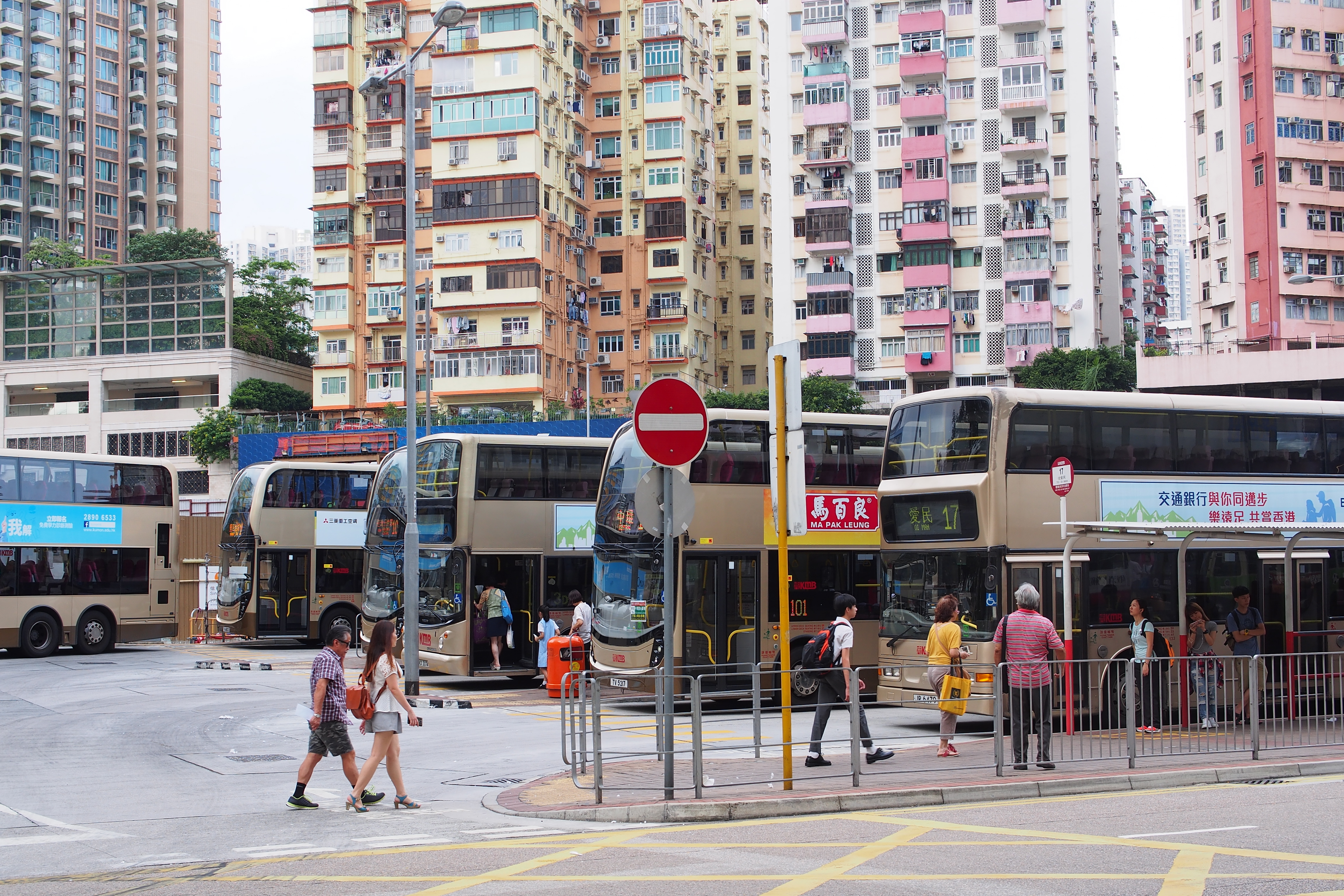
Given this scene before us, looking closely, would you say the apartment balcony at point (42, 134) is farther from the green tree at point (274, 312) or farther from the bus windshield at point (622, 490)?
the bus windshield at point (622, 490)

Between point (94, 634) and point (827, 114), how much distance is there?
48469 millimetres

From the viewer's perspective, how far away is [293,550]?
3375 centimetres

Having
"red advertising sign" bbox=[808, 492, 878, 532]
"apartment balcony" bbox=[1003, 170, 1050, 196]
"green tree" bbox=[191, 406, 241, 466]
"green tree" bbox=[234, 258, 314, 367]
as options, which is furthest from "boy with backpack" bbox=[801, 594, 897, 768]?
"green tree" bbox=[234, 258, 314, 367]

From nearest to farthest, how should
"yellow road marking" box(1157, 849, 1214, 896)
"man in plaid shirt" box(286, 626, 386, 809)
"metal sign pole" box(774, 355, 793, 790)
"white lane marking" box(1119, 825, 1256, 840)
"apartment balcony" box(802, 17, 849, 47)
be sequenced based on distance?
"yellow road marking" box(1157, 849, 1214, 896) → "white lane marking" box(1119, 825, 1256, 840) → "metal sign pole" box(774, 355, 793, 790) → "man in plaid shirt" box(286, 626, 386, 809) → "apartment balcony" box(802, 17, 849, 47)

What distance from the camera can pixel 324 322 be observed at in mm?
75188

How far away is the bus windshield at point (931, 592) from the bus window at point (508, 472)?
8.45 m

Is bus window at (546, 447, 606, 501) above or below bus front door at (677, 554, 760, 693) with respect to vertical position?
above

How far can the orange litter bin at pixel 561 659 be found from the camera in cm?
2188

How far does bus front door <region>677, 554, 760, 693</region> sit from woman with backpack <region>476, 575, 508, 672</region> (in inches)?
202

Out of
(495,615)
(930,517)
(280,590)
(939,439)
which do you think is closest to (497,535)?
(495,615)

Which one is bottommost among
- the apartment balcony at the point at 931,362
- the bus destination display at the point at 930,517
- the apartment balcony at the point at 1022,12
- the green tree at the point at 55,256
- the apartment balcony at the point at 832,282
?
the bus destination display at the point at 930,517

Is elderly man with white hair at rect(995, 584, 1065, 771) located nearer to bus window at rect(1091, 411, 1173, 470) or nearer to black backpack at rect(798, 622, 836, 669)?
black backpack at rect(798, 622, 836, 669)

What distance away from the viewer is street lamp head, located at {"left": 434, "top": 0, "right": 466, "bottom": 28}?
2264cm

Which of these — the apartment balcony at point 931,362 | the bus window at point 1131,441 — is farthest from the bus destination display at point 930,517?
the apartment balcony at point 931,362
